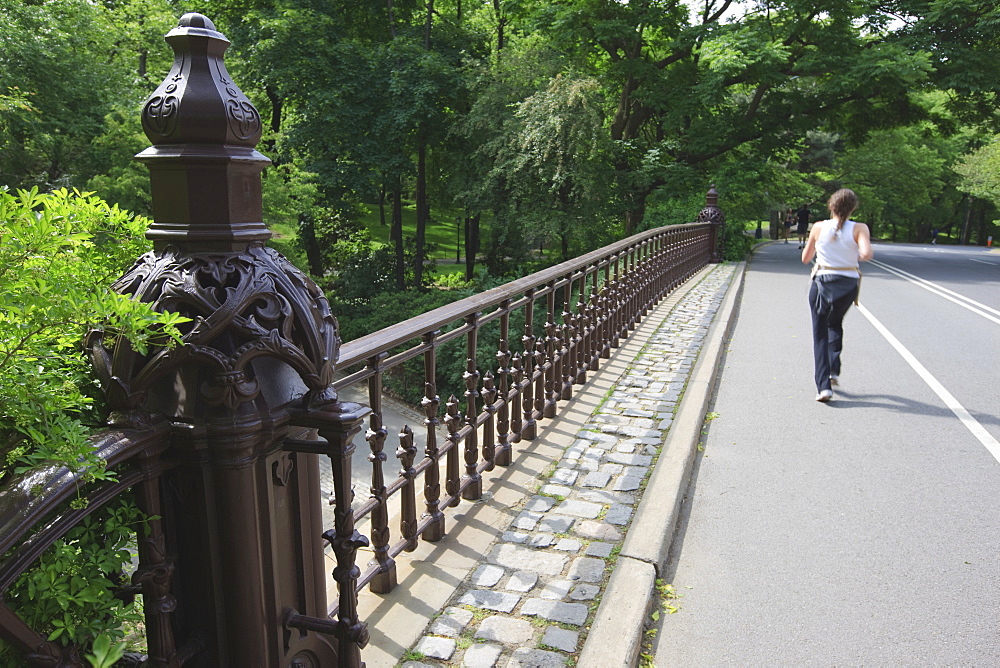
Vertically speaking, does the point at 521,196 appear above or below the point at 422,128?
below

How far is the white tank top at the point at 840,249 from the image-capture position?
716 cm

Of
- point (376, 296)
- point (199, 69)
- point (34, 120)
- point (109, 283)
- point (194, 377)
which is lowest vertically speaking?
point (376, 296)

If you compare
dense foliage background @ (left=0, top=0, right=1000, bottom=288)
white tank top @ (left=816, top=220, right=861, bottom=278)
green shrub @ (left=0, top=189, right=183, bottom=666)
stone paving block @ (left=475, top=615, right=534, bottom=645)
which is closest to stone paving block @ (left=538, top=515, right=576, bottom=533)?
stone paving block @ (left=475, top=615, right=534, bottom=645)

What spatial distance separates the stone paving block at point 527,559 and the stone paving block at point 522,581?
2.0 inches

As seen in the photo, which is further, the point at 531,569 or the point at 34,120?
the point at 34,120

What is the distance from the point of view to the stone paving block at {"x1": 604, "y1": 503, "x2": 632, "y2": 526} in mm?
4297

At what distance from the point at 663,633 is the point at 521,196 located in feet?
70.2

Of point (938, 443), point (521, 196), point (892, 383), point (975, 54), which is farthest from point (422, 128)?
point (938, 443)

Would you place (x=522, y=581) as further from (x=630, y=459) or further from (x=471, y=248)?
(x=471, y=248)

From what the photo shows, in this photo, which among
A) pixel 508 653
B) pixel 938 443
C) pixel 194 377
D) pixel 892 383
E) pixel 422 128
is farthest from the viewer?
pixel 422 128

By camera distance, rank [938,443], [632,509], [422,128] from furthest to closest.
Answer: [422,128], [938,443], [632,509]

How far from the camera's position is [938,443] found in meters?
6.06

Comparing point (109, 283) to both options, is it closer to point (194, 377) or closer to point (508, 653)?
point (194, 377)

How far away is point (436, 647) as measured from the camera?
3.04m
